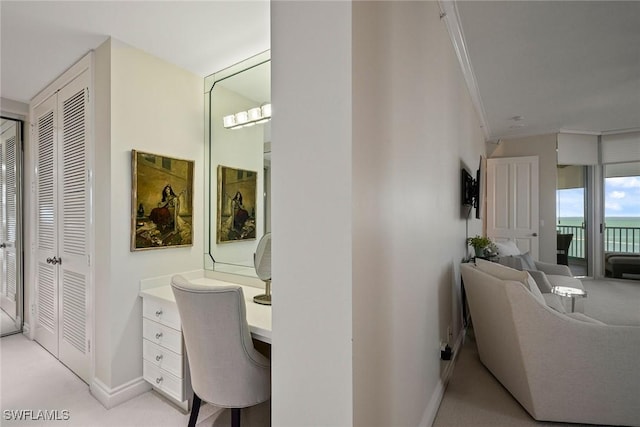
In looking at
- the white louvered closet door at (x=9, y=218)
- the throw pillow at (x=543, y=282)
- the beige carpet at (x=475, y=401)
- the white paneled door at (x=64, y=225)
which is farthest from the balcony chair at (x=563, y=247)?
the white louvered closet door at (x=9, y=218)

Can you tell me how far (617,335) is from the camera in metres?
1.63

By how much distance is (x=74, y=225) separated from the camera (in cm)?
243

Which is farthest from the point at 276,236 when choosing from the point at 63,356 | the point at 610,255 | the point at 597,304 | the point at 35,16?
the point at 610,255

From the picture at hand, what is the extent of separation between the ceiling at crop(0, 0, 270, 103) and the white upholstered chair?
1.56 m

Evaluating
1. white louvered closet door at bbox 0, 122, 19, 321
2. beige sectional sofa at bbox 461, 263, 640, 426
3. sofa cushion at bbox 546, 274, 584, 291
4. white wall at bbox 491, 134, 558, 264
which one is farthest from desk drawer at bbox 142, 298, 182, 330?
white wall at bbox 491, 134, 558, 264

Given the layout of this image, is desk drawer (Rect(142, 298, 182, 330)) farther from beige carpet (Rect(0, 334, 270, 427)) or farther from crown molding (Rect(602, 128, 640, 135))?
crown molding (Rect(602, 128, 640, 135))

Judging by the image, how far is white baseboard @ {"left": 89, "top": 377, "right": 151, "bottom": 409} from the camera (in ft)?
6.62

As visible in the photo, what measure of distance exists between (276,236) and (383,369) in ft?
2.05

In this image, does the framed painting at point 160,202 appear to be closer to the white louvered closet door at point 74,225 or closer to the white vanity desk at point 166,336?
the white vanity desk at point 166,336

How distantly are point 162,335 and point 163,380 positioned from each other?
0.29m

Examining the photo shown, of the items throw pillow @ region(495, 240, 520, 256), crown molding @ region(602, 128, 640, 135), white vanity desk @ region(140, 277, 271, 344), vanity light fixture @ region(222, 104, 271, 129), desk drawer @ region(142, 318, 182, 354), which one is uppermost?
crown molding @ region(602, 128, 640, 135)

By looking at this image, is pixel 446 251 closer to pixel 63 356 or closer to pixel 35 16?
pixel 35 16

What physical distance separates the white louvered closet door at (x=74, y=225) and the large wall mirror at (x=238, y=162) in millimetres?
868

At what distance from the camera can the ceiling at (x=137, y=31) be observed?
1.75m
